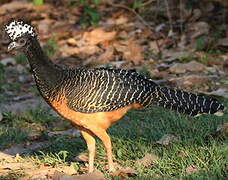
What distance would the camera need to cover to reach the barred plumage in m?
5.70

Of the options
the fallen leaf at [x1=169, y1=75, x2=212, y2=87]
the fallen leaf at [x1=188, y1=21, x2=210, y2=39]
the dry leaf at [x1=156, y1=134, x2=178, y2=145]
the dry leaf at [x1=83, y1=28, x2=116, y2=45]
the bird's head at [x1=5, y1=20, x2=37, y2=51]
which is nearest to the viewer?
the bird's head at [x1=5, y1=20, x2=37, y2=51]

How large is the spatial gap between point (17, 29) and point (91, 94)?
3.10ft

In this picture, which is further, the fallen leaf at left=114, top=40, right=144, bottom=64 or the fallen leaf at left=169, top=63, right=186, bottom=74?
the fallen leaf at left=114, top=40, right=144, bottom=64

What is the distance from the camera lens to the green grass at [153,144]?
5410 mm

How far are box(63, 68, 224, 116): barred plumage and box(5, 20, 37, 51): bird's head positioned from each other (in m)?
0.57

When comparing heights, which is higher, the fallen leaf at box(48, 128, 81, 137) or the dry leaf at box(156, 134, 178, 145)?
the dry leaf at box(156, 134, 178, 145)

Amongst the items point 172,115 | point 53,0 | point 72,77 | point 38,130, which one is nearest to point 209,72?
point 172,115

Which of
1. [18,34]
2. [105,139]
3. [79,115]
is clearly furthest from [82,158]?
[18,34]

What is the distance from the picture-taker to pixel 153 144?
6.08 metres

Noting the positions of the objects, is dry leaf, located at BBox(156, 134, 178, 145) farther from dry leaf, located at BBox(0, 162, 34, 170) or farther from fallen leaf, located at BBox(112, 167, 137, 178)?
dry leaf, located at BBox(0, 162, 34, 170)

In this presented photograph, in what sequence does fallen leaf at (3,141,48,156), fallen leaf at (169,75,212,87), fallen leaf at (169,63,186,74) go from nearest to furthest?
1. fallen leaf at (3,141,48,156)
2. fallen leaf at (169,75,212,87)
3. fallen leaf at (169,63,186,74)

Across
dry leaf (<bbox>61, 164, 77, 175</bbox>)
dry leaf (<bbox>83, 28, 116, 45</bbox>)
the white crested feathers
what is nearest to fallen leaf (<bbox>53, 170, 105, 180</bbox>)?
dry leaf (<bbox>61, 164, 77, 175</bbox>)

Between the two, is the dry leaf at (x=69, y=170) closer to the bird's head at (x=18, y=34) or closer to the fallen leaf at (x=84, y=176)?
the fallen leaf at (x=84, y=176)

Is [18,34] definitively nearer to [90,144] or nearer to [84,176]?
[90,144]
